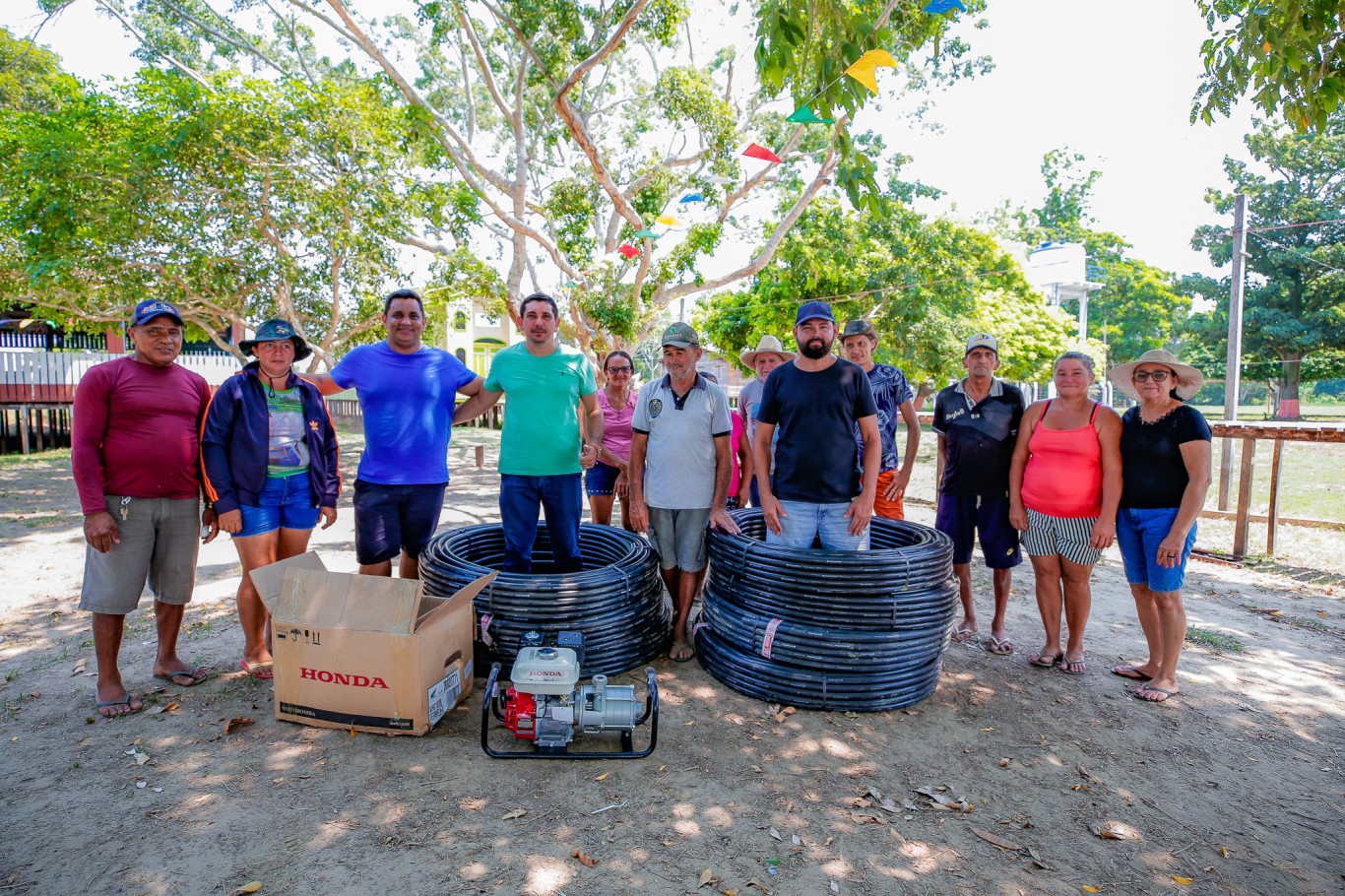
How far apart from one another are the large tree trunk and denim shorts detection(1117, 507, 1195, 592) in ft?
126

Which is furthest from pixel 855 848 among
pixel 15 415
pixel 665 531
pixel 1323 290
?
pixel 1323 290

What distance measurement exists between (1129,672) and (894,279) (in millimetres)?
15138

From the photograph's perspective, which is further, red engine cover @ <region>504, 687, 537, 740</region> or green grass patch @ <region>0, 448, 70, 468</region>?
green grass patch @ <region>0, 448, 70, 468</region>

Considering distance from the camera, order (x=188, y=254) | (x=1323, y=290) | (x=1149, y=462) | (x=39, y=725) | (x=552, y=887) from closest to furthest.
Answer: (x=552, y=887), (x=39, y=725), (x=1149, y=462), (x=188, y=254), (x=1323, y=290)

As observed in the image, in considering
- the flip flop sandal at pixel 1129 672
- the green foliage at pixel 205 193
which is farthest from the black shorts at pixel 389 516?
the green foliage at pixel 205 193

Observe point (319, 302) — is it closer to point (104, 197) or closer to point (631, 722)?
point (104, 197)

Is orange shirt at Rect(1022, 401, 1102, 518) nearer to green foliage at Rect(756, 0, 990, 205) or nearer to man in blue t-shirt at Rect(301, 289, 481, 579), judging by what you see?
green foliage at Rect(756, 0, 990, 205)

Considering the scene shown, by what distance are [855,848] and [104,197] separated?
44.0 ft

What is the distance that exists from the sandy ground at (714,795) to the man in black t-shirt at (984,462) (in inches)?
26.8

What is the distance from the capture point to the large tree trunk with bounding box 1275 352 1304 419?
3400 centimetres

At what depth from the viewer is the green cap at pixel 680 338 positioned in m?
4.33

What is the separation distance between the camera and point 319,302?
15492 millimetres

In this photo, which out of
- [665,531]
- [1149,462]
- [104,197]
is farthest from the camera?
[104,197]

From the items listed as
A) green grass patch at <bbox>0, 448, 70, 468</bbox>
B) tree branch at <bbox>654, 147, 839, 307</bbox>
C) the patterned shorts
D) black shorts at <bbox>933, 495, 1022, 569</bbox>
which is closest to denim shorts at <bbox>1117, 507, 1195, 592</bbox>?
the patterned shorts
